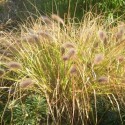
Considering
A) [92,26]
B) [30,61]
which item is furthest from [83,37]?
[30,61]

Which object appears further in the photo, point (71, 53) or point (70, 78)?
point (70, 78)

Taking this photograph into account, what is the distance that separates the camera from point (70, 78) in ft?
12.4

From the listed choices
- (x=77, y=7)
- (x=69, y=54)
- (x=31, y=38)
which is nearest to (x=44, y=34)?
(x=31, y=38)

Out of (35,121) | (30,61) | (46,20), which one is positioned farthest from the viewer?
(46,20)

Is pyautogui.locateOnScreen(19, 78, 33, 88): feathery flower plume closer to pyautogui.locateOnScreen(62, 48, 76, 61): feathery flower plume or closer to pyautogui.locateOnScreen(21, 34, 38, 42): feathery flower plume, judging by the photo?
pyautogui.locateOnScreen(62, 48, 76, 61): feathery flower plume

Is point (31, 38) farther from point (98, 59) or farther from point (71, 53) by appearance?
point (98, 59)

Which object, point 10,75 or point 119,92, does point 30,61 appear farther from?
point 119,92

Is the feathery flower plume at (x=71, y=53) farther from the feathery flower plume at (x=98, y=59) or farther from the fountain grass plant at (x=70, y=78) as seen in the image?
the feathery flower plume at (x=98, y=59)

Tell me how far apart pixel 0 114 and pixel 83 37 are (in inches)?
41.1

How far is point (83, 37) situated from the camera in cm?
414

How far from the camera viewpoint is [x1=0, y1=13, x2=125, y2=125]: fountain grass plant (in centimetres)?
371

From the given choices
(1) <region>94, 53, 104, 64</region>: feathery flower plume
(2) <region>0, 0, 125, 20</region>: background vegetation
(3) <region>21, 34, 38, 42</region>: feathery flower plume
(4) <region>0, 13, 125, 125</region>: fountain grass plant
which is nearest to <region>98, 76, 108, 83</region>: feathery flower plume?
(4) <region>0, 13, 125, 125</region>: fountain grass plant

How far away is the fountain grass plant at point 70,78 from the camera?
3711 millimetres

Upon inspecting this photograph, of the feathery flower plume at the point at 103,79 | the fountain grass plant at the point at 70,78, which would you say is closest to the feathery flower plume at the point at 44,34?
the fountain grass plant at the point at 70,78
